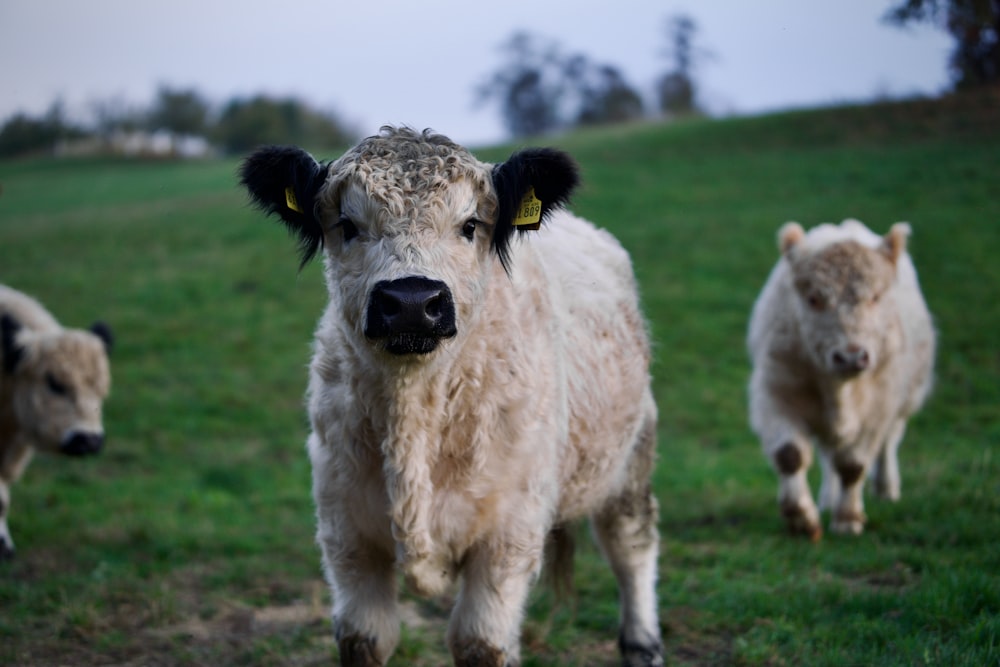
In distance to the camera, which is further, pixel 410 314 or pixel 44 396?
pixel 44 396

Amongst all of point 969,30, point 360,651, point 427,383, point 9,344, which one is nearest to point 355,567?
point 360,651

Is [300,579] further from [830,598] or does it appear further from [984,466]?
[984,466]

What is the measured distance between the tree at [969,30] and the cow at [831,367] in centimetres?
1373

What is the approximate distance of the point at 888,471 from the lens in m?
8.44

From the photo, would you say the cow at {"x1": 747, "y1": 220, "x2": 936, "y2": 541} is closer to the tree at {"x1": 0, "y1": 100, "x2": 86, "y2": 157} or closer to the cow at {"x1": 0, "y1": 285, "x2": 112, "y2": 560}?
the cow at {"x1": 0, "y1": 285, "x2": 112, "y2": 560}

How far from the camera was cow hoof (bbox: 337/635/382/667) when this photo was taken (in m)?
3.81

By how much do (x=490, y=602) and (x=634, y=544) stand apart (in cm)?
168

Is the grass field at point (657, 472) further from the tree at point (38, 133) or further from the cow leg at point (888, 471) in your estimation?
the tree at point (38, 133)

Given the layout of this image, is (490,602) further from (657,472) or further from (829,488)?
(657,472)

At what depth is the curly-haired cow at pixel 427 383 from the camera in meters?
3.68

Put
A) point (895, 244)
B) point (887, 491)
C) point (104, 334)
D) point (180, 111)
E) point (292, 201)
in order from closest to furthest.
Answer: point (292, 201) → point (895, 244) → point (887, 491) → point (104, 334) → point (180, 111)

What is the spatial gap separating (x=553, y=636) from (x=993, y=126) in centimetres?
2455

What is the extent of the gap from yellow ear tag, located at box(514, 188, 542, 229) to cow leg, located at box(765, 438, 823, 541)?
3758mm

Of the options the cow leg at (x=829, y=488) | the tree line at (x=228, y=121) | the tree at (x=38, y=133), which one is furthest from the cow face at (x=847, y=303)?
the tree line at (x=228, y=121)
